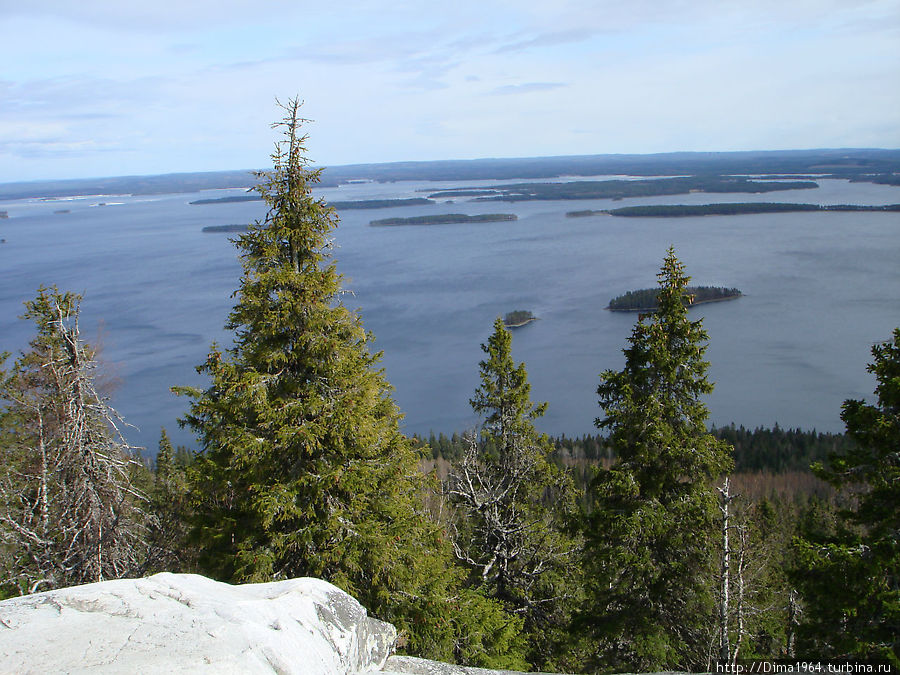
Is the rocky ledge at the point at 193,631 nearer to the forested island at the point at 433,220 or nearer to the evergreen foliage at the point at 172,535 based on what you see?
the evergreen foliage at the point at 172,535

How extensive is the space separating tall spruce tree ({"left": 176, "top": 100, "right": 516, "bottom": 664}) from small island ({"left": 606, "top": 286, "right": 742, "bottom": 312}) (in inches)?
3153

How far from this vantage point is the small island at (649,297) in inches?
3526

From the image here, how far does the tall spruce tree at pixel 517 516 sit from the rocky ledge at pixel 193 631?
586 centimetres

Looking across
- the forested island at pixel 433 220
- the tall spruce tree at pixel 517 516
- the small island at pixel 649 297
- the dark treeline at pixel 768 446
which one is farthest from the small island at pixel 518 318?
the forested island at pixel 433 220

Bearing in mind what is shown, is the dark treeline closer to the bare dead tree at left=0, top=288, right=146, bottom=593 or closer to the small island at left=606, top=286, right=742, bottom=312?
the small island at left=606, top=286, right=742, bottom=312

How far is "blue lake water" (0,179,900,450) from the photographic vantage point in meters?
62.8

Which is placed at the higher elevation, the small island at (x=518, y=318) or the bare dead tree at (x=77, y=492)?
the bare dead tree at (x=77, y=492)

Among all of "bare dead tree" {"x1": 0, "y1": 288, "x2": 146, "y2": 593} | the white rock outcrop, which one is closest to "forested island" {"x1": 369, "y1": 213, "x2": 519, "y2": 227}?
"bare dead tree" {"x1": 0, "y1": 288, "x2": 146, "y2": 593}

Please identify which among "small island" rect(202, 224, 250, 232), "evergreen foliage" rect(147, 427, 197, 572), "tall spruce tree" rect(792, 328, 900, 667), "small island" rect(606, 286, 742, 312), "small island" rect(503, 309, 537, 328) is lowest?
"small island" rect(503, 309, 537, 328)

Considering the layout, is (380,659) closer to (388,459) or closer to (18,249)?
(388,459)

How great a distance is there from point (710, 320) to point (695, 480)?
3154 inches

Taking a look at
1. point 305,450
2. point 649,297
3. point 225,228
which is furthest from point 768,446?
point 225,228

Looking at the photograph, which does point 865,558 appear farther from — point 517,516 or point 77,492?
point 77,492

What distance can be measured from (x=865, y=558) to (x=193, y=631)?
8.47m
